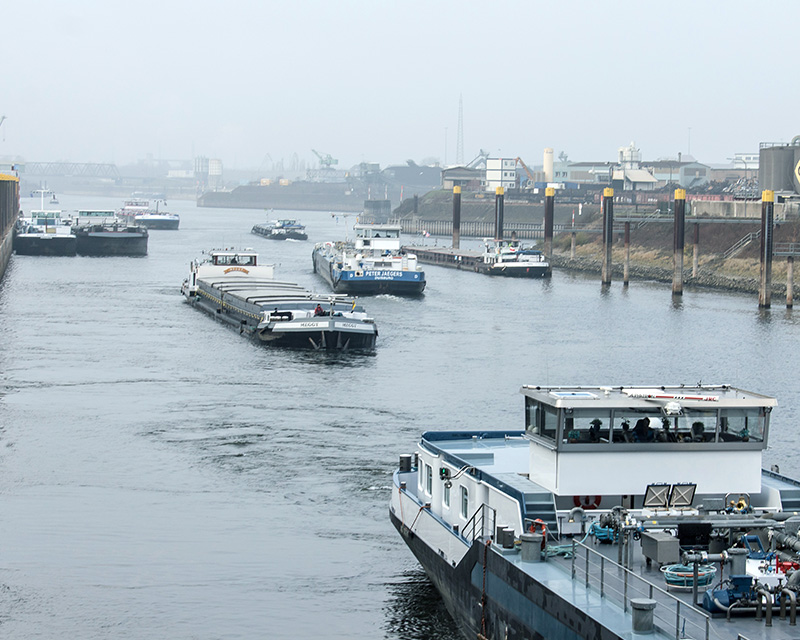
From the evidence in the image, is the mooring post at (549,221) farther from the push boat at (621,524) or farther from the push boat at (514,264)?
the push boat at (621,524)

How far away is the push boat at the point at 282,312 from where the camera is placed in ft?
184

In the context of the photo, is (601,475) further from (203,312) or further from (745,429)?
(203,312)

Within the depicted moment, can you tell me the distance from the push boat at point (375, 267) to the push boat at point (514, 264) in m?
16.9

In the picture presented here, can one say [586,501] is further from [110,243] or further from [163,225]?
[163,225]

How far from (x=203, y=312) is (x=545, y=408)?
56.3m

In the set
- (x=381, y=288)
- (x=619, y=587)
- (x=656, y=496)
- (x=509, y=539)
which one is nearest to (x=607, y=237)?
(x=381, y=288)

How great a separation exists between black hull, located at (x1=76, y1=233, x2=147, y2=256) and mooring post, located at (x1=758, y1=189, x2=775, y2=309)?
72.0 m

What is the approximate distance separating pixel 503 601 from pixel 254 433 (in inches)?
811

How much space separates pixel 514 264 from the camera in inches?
4203

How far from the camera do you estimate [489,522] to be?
66.4 feet

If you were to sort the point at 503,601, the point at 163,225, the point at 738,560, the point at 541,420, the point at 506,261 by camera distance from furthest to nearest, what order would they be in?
1. the point at 163,225
2. the point at 506,261
3. the point at 541,420
4. the point at 503,601
5. the point at 738,560

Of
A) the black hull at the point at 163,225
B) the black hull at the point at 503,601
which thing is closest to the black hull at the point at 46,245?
the black hull at the point at 163,225

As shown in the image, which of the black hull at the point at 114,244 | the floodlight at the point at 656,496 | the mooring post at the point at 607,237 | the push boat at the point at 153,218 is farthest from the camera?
the push boat at the point at 153,218

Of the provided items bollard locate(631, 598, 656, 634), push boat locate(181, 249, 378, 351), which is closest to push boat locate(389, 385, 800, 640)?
bollard locate(631, 598, 656, 634)
